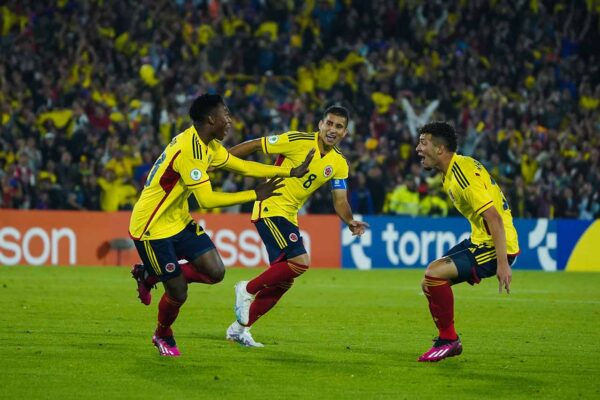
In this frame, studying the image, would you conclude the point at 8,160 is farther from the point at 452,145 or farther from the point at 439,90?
the point at 452,145

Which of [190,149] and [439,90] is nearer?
[190,149]

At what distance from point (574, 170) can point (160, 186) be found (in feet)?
60.1

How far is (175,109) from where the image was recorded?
25.4 m

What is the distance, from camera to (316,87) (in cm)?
2792

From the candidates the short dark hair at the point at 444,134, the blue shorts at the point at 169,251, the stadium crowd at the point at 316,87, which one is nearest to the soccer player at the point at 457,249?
the short dark hair at the point at 444,134

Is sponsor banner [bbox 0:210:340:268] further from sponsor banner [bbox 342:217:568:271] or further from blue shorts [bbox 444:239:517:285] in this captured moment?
blue shorts [bbox 444:239:517:285]

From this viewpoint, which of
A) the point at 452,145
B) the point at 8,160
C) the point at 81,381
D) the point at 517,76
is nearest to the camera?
the point at 81,381

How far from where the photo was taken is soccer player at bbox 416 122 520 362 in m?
9.92

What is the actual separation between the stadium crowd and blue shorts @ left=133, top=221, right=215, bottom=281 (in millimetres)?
13224

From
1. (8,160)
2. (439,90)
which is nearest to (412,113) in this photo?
(439,90)

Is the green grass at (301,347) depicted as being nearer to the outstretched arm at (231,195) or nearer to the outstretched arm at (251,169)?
the outstretched arm at (231,195)

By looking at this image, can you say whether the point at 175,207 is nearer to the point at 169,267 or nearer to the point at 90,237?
the point at 169,267

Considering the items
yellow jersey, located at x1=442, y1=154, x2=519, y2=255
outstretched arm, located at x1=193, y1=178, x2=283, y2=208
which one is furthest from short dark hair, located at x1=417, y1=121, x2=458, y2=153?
outstretched arm, located at x1=193, y1=178, x2=283, y2=208

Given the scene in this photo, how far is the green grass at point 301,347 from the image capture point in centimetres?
830
